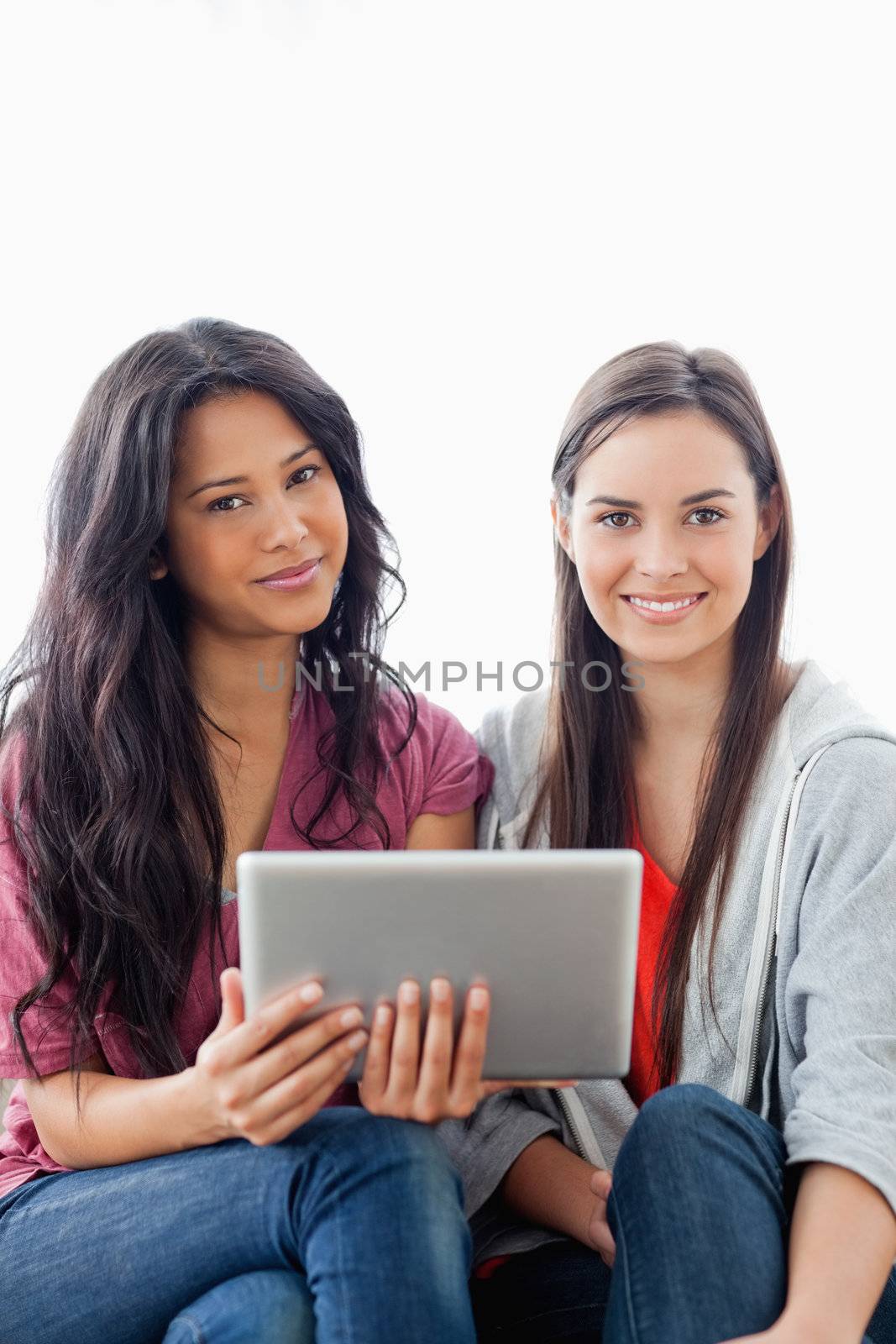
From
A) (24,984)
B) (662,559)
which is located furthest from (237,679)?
(662,559)

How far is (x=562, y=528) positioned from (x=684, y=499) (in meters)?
0.19

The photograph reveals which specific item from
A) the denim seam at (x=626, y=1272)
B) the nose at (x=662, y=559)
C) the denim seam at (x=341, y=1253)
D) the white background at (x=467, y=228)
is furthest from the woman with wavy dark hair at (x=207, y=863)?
the white background at (x=467, y=228)

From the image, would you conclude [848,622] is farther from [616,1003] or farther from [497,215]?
[616,1003]

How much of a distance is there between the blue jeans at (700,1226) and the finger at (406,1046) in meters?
0.20

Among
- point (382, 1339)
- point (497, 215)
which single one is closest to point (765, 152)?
point (497, 215)

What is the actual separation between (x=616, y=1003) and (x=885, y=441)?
1.49m

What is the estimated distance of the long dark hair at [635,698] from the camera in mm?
1341

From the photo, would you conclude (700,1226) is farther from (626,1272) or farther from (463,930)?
(463,930)

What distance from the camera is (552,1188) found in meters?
1.31

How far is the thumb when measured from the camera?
1024mm

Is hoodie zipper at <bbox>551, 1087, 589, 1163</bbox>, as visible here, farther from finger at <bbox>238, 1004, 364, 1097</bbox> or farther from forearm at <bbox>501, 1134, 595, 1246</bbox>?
finger at <bbox>238, 1004, 364, 1097</bbox>

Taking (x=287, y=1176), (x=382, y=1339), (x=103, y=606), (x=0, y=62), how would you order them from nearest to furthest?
(x=382, y=1339) → (x=287, y=1176) → (x=103, y=606) → (x=0, y=62)

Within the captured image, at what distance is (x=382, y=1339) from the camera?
37.8 inches

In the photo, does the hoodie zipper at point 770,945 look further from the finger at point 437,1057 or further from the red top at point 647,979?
the finger at point 437,1057
